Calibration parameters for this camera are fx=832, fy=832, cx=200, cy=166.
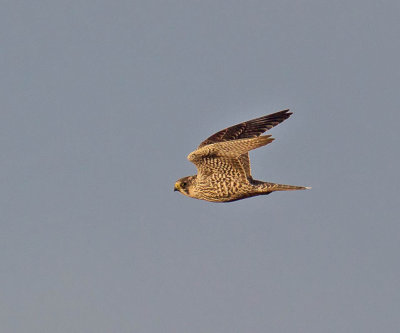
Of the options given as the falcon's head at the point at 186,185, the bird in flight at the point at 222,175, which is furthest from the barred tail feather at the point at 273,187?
the falcon's head at the point at 186,185

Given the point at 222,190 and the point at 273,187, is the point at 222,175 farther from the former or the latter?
the point at 273,187

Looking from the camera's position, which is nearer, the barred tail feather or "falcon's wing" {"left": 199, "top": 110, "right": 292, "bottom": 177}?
the barred tail feather

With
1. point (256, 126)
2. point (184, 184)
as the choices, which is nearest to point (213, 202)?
point (184, 184)

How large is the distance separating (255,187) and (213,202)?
1447mm

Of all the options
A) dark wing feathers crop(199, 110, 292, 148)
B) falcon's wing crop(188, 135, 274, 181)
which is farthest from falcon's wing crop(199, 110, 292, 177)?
falcon's wing crop(188, 135, 274, 181)

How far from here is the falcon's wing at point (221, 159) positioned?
20.0 m

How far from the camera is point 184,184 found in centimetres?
2216

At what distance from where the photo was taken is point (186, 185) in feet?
72.6

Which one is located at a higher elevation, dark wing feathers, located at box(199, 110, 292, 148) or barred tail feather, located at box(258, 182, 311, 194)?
dark wing feathers, located at box(199, 110, 292, 148)

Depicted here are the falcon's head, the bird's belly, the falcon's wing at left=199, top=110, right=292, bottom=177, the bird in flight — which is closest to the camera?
the bird in flight

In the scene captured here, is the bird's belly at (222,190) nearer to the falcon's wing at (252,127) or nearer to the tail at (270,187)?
the tail at (270,187)

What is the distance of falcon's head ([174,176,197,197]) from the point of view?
22.0 m

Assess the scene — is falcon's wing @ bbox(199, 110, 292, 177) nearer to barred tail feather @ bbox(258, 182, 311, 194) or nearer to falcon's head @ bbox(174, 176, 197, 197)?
falcon's head @ bbox(174, 176, 197, 197)

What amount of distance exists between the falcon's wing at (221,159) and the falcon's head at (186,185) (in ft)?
1.53
